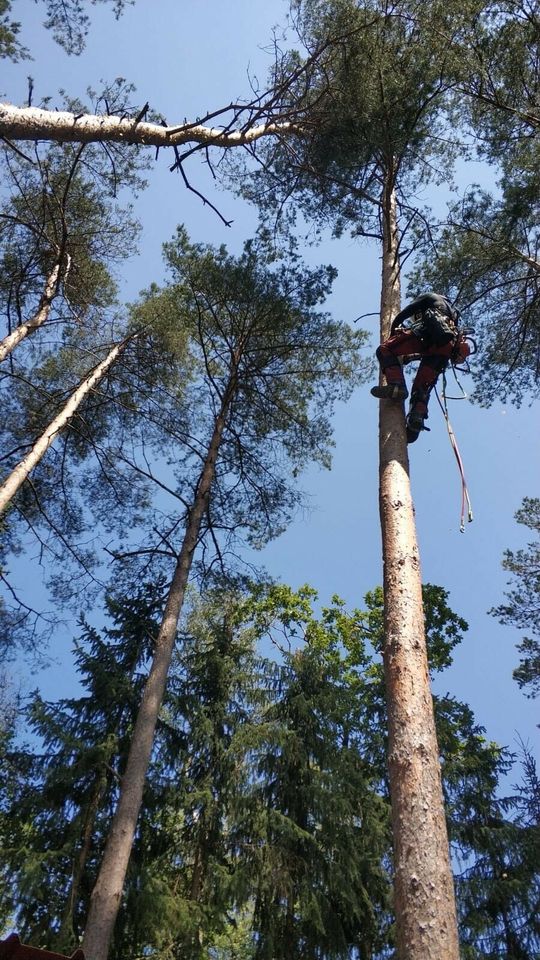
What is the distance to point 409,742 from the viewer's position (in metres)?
3.44

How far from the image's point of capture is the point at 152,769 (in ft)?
26.8

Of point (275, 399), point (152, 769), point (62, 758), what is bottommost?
point (62, 758)

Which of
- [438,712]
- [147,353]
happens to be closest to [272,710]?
[438,712]

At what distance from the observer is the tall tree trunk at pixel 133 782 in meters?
5.44

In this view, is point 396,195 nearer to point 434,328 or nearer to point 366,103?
point 366,103

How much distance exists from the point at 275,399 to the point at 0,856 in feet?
24.4

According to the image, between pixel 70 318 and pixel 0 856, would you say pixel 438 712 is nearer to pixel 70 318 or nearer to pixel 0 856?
pixel 0 856

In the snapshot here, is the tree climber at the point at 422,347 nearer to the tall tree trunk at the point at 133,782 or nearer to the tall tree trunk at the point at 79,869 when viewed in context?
the tall tree trunk at the point at 133,782

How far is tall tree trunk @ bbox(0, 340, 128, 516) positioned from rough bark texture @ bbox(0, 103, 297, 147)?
3.62 m

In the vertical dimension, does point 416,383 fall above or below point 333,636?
below

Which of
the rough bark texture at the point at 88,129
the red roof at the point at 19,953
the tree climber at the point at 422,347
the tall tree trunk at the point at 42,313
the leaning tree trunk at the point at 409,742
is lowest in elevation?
the red roof at the point at 19,953

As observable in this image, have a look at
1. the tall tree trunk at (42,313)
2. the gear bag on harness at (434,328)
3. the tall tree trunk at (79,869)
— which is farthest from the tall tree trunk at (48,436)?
the gear bag on harness at (434,328)

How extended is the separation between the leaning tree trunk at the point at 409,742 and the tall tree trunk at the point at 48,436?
451 cm

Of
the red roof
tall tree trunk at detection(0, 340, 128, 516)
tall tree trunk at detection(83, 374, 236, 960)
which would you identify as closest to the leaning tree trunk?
the red roof
